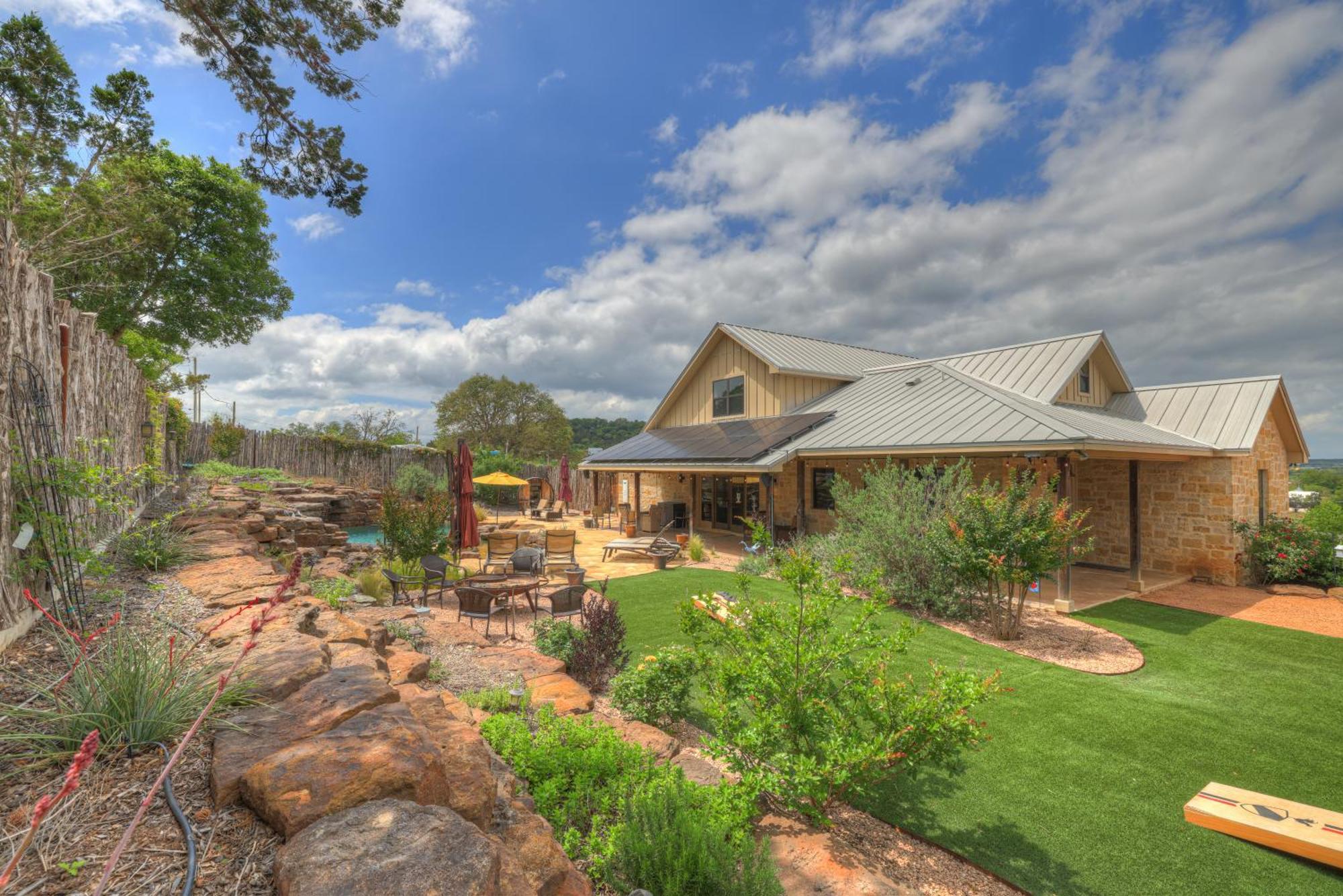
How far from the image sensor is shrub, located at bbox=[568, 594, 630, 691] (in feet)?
19.4

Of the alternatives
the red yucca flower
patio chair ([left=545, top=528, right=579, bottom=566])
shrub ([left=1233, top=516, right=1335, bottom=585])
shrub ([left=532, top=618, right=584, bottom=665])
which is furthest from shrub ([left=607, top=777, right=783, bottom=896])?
shrub ([left=1233, top=516, right=1335, bottom=585])

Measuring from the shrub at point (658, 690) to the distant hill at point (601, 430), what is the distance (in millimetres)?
59607

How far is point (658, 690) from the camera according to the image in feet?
16.5

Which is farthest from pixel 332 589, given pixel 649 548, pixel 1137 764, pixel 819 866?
pixel 1137 764

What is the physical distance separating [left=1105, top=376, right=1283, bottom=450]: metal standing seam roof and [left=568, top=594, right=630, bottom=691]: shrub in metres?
13.1

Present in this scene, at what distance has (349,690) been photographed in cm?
261

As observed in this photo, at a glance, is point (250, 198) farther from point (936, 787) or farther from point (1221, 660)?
point (1221, 660)

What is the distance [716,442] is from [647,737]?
485 inches

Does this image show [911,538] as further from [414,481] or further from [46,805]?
[414,481]

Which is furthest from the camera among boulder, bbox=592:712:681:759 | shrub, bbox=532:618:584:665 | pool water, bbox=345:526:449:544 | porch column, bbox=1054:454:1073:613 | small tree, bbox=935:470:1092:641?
pool water, bbox=345:526:449:544

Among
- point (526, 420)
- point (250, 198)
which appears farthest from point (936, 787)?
point (526, 420)

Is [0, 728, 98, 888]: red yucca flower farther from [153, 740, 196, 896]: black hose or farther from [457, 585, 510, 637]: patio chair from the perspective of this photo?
[457, 585, 510, 637]: patio chair

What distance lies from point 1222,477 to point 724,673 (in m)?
13.5

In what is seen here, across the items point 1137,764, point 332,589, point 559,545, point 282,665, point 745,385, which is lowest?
point 1137,764
